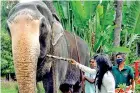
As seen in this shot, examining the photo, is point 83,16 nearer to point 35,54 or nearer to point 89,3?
point 89,3

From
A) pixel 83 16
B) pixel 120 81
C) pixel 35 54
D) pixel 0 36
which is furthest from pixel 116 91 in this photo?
pixel 0 36

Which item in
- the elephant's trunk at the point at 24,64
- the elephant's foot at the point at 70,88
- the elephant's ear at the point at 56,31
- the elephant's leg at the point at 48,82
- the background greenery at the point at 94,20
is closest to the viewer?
the elephant's trunk at the point at 24,64

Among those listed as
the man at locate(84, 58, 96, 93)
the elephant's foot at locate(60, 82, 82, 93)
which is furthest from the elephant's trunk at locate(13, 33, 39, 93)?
the elephant's foot at locate(60, 82, 82, 93)

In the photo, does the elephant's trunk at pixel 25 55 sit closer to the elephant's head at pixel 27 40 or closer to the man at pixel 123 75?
the elephant's head at pixel 27 40

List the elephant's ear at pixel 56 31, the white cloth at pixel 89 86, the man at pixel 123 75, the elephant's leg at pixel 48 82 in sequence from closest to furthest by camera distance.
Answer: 1. the elephant's ear at pixel 56 31
2. the elephant's leg at pixel 48 82
3. the man at pixel 123 75
4. the white cloth at pixel 89 86

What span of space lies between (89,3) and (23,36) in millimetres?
5463

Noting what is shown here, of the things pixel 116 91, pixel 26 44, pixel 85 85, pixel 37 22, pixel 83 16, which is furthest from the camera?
pixel 83 16

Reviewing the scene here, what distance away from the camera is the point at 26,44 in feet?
15.3

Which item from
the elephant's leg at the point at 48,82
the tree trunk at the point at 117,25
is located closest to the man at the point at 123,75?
the elephant's leg at the point at 48,82

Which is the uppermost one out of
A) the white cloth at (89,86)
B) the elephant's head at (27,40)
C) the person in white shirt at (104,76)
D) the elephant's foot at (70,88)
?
the elephant's head at (27,40)

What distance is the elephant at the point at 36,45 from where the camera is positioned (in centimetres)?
464

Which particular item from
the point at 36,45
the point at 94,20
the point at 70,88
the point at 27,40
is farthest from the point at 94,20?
the point at 27,40

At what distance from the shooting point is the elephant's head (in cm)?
462

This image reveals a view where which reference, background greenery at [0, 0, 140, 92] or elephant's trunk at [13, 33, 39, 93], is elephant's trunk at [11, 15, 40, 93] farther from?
background greenery at [0, 0, 140, 92]
